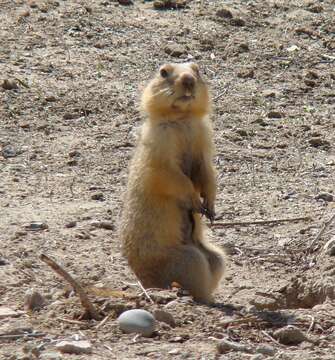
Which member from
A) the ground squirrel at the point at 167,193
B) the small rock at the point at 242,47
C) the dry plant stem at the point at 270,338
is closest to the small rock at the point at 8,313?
the ground squirrel at the point at 167,193

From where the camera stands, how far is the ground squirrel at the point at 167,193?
7.25m

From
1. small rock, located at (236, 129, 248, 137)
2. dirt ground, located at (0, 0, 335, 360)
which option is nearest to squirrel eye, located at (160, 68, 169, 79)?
dirt ground, located at (0, 0, 335, 360)

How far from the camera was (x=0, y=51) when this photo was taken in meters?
11.6

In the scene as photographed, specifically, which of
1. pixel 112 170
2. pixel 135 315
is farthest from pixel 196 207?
pixel 112 170

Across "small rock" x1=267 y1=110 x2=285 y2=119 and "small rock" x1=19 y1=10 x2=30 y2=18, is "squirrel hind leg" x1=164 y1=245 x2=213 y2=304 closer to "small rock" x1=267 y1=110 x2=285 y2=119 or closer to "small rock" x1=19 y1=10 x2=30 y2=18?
"small rock" x1=267 y1=110 x2=285 y2=119

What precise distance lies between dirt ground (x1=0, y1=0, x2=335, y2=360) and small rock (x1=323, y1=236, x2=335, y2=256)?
0.04 meters

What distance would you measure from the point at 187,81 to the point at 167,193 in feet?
2.29

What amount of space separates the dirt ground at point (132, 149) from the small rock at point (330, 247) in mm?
37

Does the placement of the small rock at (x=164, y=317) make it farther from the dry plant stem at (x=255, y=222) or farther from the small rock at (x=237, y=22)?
the small rock at (x=237, y=22)

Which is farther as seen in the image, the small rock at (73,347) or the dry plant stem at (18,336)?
the dry plant stem at (18,336)

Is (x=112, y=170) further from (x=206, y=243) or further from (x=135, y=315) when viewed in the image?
(x=135, y=315)

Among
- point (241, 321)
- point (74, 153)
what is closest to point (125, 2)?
point (74, 153)

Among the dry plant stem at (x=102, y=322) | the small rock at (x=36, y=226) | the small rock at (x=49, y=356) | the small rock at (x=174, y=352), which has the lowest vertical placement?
the small rock at (x=36, y=226)

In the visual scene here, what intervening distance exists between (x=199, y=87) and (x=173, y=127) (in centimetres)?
29
